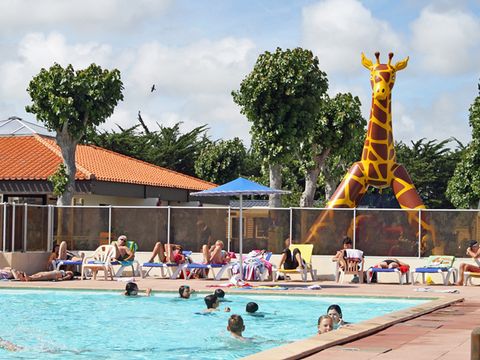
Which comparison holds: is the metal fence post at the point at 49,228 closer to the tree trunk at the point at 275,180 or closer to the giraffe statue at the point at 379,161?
the giraffe statue at the point at 379,161

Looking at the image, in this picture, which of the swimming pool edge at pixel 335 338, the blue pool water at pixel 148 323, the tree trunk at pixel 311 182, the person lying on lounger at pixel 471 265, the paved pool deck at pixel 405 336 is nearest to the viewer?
the swimming pool edge at pixel 335 338

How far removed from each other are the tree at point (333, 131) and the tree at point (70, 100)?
42.2 ft

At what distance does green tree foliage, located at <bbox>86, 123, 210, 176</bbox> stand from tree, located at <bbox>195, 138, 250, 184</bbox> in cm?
549

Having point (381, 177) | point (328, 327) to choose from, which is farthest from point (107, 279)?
point (328, 327)

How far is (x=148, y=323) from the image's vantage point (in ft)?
52.7

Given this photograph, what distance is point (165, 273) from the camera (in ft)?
82.9

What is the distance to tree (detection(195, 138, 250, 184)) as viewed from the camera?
202 ft

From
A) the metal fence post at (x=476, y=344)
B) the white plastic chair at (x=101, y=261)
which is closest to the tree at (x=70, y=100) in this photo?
the white plastic chair at (x=101, y=261)

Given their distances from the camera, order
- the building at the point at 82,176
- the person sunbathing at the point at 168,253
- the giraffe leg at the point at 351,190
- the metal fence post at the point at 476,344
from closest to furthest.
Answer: the metal fence post at the point at 476,344, the person sunbathing at the point at 168,253, the giraffe leg at the point at 351,190, the building at the point at 82,176

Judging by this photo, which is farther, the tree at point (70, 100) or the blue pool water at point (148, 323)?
the tree at point (70, 100)

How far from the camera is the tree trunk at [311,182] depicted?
38.9 meters

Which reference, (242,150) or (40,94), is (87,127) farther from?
(242,150)

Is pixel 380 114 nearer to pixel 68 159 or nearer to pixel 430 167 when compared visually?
pixel 68 159

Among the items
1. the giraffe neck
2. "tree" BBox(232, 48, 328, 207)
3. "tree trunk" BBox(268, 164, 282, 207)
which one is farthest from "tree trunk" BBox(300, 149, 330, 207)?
the giraffe neck
